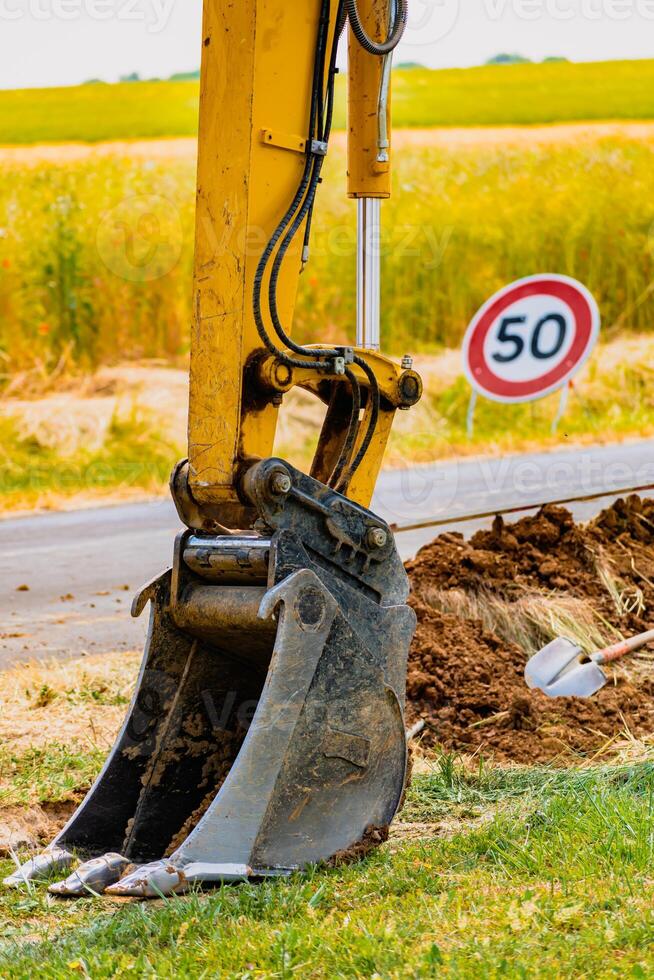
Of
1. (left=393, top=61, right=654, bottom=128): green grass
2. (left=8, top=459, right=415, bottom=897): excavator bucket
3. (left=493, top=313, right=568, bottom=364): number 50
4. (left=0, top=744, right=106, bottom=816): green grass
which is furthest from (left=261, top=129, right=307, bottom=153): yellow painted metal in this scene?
(left=393, top=61, right=654, bottom=128): green grass

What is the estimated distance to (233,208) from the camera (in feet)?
13.3

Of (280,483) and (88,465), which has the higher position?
(280,483)

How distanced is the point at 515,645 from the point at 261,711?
2.78 metres

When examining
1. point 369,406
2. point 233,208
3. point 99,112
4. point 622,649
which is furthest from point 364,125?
point 99,112

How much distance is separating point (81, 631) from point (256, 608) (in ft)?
13.8

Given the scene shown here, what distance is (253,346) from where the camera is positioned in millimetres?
4059

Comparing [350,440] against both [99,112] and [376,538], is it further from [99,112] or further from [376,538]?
[99,112]

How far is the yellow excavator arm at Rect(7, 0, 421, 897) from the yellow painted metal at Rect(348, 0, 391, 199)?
0.22 metres

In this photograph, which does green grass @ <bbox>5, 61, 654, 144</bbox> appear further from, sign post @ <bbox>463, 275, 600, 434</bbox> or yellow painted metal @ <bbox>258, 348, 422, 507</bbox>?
yellow painted metal @ <bbox>258, 348, 422, 507</bbox>

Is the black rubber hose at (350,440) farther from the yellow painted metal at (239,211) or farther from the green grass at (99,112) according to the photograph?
the green grass at (99,112)

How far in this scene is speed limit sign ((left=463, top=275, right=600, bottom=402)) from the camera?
31.2ft

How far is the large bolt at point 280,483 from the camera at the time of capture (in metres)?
3.92

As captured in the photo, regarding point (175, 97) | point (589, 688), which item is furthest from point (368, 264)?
point (175, 97)

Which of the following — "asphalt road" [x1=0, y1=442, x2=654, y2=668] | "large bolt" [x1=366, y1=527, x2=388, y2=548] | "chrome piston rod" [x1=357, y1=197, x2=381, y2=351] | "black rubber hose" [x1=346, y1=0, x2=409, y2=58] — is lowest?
"asphalt road" [x1=0, y1=442, x2=654, y2=668]
